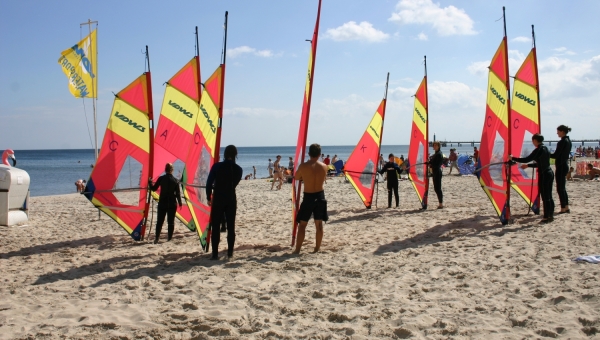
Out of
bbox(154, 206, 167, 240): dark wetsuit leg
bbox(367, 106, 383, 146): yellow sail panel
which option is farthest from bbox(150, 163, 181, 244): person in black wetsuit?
bbox(367, 106, 383, 146): yellow sail panel

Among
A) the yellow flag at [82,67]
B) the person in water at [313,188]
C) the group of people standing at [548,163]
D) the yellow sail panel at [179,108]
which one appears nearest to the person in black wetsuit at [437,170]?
the group of people standing at [548,163]

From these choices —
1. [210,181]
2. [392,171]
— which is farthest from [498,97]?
[210,181]

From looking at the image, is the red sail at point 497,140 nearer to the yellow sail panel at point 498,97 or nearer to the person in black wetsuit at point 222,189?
the yellow sail panel at point 498,97

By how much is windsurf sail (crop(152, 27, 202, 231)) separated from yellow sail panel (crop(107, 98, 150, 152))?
52 centimetres

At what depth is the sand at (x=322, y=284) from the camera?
350cm

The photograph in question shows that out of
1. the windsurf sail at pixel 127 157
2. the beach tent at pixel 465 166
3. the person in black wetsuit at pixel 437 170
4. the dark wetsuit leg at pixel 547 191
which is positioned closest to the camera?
the windsurf sail at pixel 127 157

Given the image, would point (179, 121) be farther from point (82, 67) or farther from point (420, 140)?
point (420, 140)

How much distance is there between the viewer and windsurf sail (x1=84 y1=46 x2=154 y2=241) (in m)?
7.00

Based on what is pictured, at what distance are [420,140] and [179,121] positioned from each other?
5.21 m

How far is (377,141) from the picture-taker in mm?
10133

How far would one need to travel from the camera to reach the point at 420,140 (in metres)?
10.2

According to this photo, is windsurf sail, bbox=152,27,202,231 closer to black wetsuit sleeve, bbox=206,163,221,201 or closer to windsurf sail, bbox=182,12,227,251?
windsurf sail, bbox=182,12,227,251

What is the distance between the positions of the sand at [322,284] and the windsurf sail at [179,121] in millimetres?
1128

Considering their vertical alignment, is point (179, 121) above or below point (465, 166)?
above
